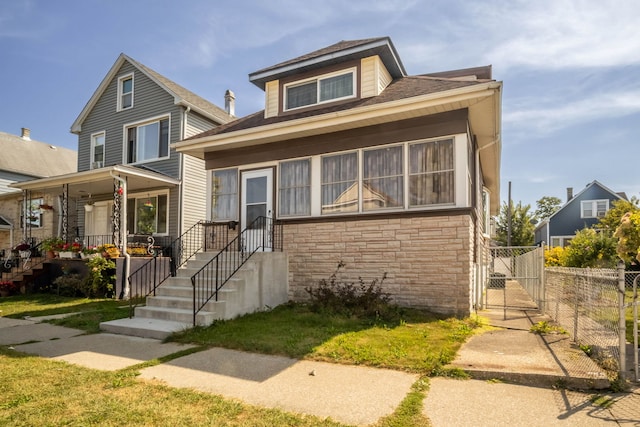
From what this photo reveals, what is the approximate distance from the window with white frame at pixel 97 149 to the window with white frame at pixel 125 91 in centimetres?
169

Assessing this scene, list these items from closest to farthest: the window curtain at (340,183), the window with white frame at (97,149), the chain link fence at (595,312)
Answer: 1. the chain link fence at (595,312)
2. the window curtain at (340,183)
3. the window with white frame at (97,149)

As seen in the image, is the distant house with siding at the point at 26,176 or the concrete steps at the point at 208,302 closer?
the concrete steps at the point at 208,302

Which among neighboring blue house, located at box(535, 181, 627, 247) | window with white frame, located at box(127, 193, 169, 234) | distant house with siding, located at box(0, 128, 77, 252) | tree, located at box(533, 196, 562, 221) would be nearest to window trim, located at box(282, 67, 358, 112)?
window with white frame, located at box(127, 193, 169, 234)

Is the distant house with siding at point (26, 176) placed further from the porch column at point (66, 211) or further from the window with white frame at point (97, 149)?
the window with white frame at point (97, 149)

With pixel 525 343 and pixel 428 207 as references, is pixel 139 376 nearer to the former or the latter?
pixel 525 343

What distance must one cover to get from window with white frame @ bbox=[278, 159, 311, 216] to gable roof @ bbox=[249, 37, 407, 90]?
9.20 feet

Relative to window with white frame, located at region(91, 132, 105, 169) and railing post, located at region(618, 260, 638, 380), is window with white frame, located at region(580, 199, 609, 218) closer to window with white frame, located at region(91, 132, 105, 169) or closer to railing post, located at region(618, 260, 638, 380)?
railing post, located at region(618, 260, 638, 380)

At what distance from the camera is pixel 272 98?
36.8 feet

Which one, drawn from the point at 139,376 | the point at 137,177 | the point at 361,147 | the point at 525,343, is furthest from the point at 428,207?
the point at 137,177

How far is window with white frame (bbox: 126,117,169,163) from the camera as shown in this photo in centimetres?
1582

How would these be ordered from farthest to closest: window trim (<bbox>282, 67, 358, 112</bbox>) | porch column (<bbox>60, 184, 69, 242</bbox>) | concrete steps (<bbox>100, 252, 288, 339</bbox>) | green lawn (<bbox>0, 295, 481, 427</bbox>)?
porch column (<bbox>60, 184, 69, 242</bbox>), window trim (<bbox>282, 67, 358, 112</bbox>), concrete steps (<bbox>100, 252, 288, 339</bbox>), green lawn (<bbox>0, 295, 481, 427</bbox>)

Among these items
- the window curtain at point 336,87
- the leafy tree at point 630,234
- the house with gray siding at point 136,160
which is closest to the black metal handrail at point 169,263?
the house with gray siding at point 136,160

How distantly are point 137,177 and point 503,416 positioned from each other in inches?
526

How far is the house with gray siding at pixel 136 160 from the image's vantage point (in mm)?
14781
